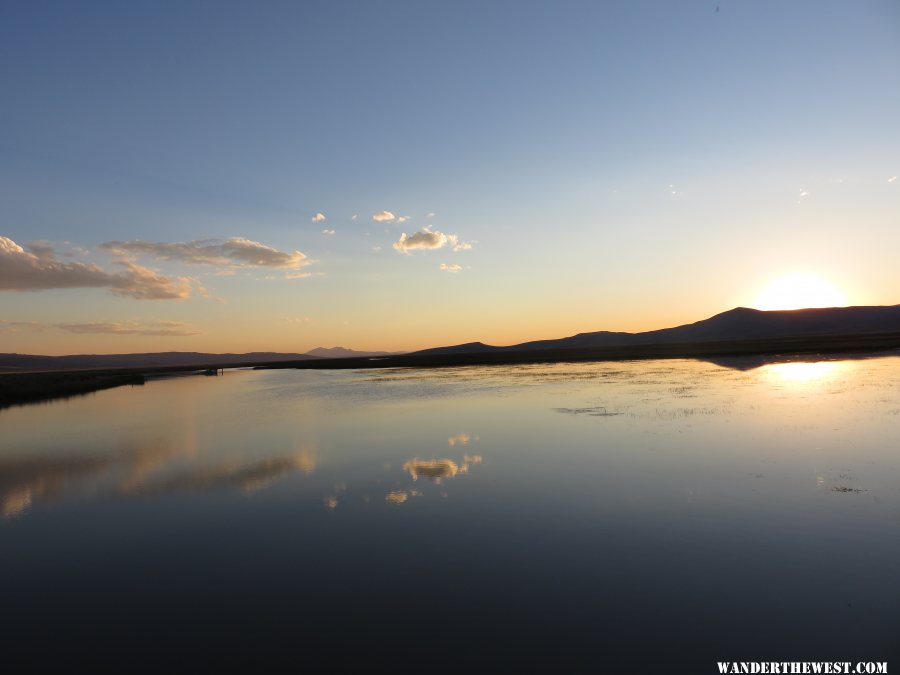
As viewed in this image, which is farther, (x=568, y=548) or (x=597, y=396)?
(x=597, y=396)

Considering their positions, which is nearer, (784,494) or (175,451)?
(784,494)

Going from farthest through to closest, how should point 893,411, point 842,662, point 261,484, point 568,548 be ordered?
point 893,411 → point 261,484 → point 568,548 → point 842,662

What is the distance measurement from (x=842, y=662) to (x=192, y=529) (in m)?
12.7

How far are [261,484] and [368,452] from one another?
15.5 ft

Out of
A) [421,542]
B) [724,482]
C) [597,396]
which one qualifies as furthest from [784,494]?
[597,396]

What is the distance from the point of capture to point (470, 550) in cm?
973

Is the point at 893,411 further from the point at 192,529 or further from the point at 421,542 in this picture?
the point at 192,529

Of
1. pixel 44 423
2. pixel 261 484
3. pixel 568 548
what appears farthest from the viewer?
pixel 44 423

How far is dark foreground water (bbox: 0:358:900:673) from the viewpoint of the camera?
6.70 metres

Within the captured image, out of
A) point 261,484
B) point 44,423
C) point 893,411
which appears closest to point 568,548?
point 261,484

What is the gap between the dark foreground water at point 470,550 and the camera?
6699mm

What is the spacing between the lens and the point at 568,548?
377 inches

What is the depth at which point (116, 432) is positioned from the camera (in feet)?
90.3

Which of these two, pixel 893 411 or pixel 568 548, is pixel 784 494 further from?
pixel 893 411
